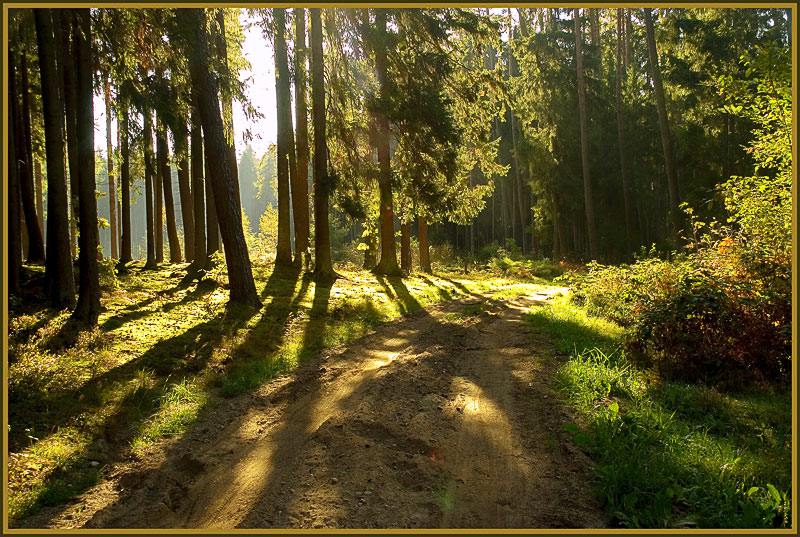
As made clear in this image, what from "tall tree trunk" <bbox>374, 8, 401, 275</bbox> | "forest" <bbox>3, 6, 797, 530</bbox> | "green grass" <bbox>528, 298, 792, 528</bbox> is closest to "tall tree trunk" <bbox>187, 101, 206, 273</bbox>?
"forest" <bbox>3, 6, 797, 530</bbox>

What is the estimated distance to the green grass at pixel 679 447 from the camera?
330 cm

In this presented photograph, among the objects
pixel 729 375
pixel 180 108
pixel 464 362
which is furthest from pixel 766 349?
pixel 180 108

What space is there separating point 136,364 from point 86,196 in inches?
141

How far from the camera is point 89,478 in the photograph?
4191 millimetres

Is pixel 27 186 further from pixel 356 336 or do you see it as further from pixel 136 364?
pixel 356 336

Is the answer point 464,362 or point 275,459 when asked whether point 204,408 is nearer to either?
point 275,459

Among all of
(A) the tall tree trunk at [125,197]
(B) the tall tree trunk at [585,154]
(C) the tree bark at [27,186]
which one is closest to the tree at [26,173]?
(C) the tree bark at [27,186]

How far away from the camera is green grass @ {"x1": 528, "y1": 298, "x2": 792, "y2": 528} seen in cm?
330

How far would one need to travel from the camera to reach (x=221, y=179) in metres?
11.1

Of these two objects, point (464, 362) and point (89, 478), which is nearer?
point (89, 478)

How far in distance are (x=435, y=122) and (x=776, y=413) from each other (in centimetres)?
1280

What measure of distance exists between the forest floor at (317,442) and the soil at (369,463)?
16mm

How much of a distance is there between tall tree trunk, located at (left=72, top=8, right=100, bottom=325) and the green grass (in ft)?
27.2

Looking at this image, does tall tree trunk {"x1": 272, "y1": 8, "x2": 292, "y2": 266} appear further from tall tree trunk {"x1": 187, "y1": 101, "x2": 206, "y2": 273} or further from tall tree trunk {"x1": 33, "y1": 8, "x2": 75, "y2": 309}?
tall tree trunk {"x1": 33, "y1": 8, "x2": 75, "y2": 309}
